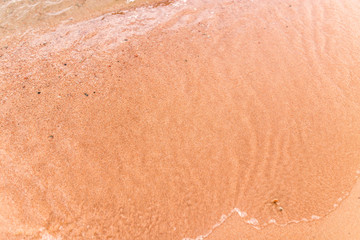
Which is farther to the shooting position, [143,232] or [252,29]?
[252,29]

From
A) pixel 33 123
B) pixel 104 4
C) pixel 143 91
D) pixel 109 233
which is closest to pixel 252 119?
pixel 143 91

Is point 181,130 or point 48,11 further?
point 48,11

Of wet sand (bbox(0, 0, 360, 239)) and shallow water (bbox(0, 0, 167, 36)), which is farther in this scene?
Result: shallow water (bbox(0, 0, 167, 36))

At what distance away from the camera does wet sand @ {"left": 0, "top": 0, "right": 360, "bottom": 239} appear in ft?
8.55

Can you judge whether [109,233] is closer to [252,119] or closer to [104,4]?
[252,119]

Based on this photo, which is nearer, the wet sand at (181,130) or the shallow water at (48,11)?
the wet sand at (181,130)

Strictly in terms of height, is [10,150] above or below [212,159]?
above

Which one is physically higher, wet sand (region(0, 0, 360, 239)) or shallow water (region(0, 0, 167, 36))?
shallow water (region(0, 0, 167, 36))

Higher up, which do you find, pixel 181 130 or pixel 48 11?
pixel 48 11

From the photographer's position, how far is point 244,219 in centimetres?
259

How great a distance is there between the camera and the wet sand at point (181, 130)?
2607 millimetres

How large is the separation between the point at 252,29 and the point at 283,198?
144 inches

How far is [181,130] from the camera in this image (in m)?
3.29

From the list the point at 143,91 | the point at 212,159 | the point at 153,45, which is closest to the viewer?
the point at 212,159
